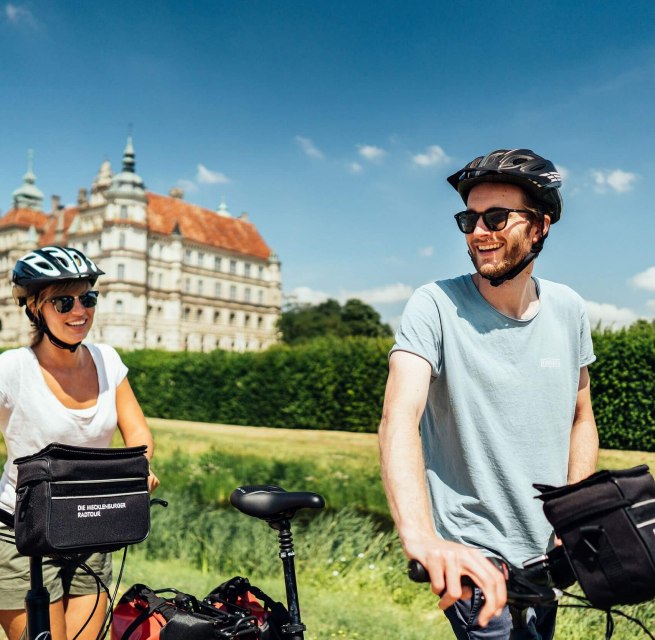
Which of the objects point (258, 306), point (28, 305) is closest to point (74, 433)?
point (28, 305)

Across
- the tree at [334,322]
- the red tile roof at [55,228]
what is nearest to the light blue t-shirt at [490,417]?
the tree at [334,322]

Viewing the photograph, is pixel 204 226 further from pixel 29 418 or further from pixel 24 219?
pixel 29 418

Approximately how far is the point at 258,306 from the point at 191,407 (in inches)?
2839

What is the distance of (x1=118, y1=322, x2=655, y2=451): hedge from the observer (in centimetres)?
1798

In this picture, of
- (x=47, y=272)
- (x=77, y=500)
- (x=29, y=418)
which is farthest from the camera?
(x=47, y=272)

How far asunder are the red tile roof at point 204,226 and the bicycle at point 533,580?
307ft

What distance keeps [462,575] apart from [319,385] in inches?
1021

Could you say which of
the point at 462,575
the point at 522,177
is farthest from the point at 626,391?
the point at 462,575

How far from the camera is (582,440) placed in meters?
2.60

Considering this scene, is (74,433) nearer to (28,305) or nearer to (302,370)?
(28,305)

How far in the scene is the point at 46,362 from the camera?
3.47m

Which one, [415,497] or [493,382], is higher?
[493,382]

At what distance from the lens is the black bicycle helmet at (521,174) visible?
2361 mm

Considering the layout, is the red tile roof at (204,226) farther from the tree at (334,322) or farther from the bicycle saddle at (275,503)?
the bicycle saddle at (275,503)
